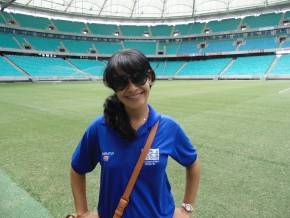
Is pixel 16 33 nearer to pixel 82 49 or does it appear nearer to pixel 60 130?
pixel 82 49

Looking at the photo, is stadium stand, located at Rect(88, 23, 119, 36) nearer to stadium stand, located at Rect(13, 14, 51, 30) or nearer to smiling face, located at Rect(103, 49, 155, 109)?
stadium stand, located at Rect(13, 14, 51, 30)

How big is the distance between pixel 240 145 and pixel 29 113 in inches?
324

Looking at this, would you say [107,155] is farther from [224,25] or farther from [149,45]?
[149,45]

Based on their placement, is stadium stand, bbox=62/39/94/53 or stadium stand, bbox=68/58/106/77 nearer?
stadium stand, bbox=68/58/106/77

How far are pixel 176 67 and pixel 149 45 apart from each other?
9.57m

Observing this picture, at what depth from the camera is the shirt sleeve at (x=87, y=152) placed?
1.81m

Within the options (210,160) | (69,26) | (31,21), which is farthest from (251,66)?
(210,160)

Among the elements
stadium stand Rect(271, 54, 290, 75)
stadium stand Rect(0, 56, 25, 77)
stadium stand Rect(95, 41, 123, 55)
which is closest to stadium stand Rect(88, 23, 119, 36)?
stadium stand Rect(95, 41, 123, 55)

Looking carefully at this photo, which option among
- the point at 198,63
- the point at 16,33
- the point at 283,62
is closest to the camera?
the point at 283,62

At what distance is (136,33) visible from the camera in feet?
201

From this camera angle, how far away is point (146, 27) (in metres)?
61.4

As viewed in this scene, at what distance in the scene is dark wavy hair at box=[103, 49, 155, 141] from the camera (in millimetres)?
1623

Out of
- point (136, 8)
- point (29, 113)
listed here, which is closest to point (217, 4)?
point (136, 8)

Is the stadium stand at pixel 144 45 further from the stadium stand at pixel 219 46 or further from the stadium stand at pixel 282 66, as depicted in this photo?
the stadium stand at pixel 282 66
